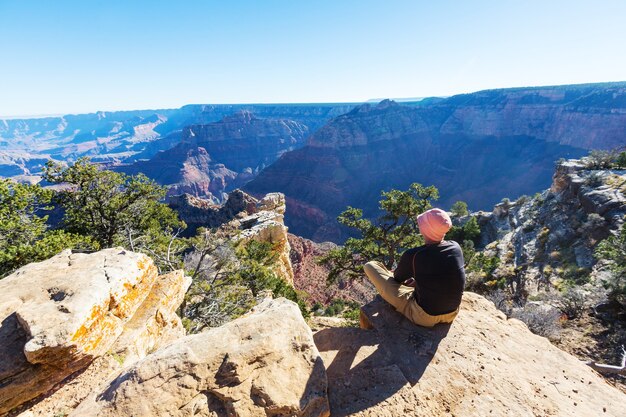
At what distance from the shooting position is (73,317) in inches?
186

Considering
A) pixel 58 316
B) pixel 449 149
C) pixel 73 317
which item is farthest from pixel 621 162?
pixel 449 149

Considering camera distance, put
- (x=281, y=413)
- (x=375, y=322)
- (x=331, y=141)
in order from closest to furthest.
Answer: (x=281, y=413), (x=375, y=322), (x=331, y=141)

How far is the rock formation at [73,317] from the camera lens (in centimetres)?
447

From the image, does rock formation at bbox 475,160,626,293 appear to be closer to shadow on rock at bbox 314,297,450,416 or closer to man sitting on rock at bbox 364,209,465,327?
man sitting on rock at bbox 364,209,465,327

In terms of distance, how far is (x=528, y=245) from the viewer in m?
25.4

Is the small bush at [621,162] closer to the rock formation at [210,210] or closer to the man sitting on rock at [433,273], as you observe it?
the man sitting on rock at [433,273]

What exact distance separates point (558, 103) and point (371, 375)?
14600 cm

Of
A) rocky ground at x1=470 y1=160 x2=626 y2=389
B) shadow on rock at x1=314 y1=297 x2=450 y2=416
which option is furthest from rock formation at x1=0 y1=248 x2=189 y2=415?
rocky ground at x1=470 y1=160 x2=626 y2=389

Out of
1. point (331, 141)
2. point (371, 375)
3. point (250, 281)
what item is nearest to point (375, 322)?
point (371, 375)

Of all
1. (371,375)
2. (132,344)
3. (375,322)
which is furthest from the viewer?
(132,344)

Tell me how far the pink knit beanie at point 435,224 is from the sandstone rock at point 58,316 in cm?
561

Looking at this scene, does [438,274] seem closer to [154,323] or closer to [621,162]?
[154,323]

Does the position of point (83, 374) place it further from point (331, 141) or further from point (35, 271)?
point (331, 141)

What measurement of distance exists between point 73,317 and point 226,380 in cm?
284
